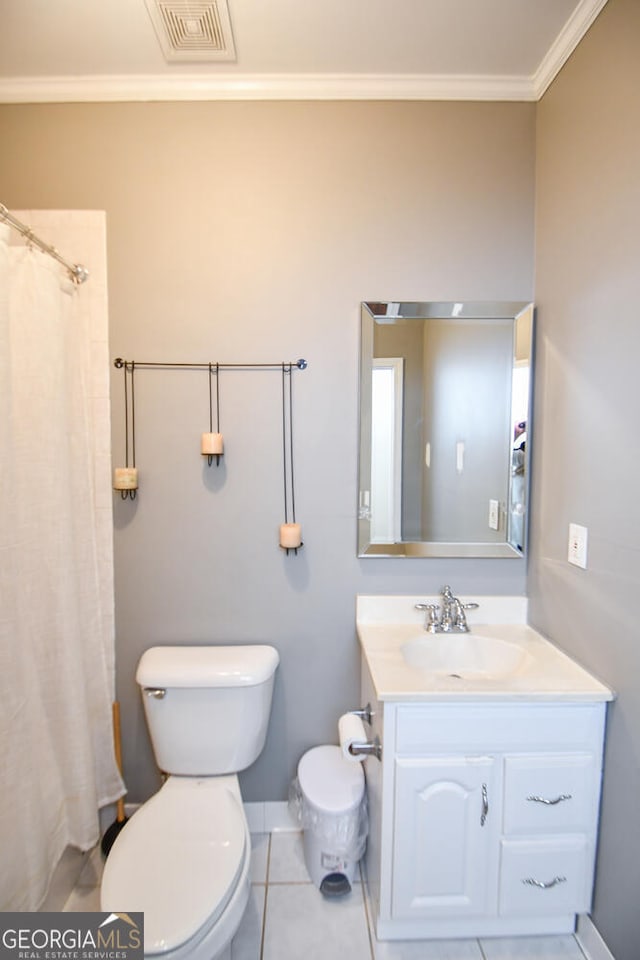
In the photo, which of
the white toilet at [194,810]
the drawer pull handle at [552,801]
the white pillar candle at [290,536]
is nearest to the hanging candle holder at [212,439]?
the white pillar candle at [290,536]

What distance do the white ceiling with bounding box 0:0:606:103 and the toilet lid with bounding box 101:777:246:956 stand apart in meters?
2.25

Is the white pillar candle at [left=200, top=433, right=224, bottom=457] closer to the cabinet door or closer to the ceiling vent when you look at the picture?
the cabinet door

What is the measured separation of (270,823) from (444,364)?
1802 mm

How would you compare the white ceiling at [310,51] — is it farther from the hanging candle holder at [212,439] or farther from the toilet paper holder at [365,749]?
the toilet paper holder at [365,749]

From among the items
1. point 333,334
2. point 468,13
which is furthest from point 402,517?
point 468,13

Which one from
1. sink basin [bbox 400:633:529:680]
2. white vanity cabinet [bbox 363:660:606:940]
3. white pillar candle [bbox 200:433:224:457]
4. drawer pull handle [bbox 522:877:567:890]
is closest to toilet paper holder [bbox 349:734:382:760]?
white vanity cabinet [bbox 363:660:606:940]

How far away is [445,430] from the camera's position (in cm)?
153

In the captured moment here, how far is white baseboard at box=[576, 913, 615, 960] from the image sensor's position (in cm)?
114

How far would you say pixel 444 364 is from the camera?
5.00 ft

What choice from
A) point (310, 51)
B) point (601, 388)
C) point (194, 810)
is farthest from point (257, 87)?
point (194, 810)

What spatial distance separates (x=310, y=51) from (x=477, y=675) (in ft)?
6.86

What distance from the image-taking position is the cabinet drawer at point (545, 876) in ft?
3.82

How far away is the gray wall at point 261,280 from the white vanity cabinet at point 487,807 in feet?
1.56

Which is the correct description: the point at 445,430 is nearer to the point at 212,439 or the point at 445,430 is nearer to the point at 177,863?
the point at 212,439
